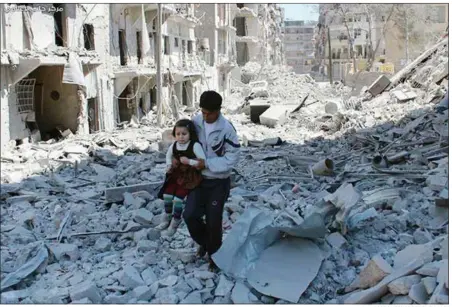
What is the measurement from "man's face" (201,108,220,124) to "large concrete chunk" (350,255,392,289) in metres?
1.80

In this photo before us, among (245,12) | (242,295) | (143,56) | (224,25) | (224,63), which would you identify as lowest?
(242,295)

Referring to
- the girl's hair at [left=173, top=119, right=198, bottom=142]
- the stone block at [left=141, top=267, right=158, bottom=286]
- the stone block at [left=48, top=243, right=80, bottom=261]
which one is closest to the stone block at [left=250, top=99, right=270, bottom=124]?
the stone block at [left=48, top=243, right=80, bottom=261]

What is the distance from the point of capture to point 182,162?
15.3 feet

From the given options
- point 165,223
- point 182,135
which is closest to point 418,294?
point 182,135

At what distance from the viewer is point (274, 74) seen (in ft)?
162

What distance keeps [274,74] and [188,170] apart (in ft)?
149

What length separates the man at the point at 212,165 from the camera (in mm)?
4594

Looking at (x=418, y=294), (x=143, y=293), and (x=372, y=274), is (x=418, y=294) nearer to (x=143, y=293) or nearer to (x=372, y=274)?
(x=372, y=274)

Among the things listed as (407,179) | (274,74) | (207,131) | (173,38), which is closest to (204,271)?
(207,131)

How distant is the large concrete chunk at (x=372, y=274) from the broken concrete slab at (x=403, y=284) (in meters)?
0.26

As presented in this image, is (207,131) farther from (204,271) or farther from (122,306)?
(122,306)

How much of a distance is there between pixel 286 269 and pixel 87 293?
172 cm

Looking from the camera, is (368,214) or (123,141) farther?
(123,141)

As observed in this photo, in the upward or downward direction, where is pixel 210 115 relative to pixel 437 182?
upward
